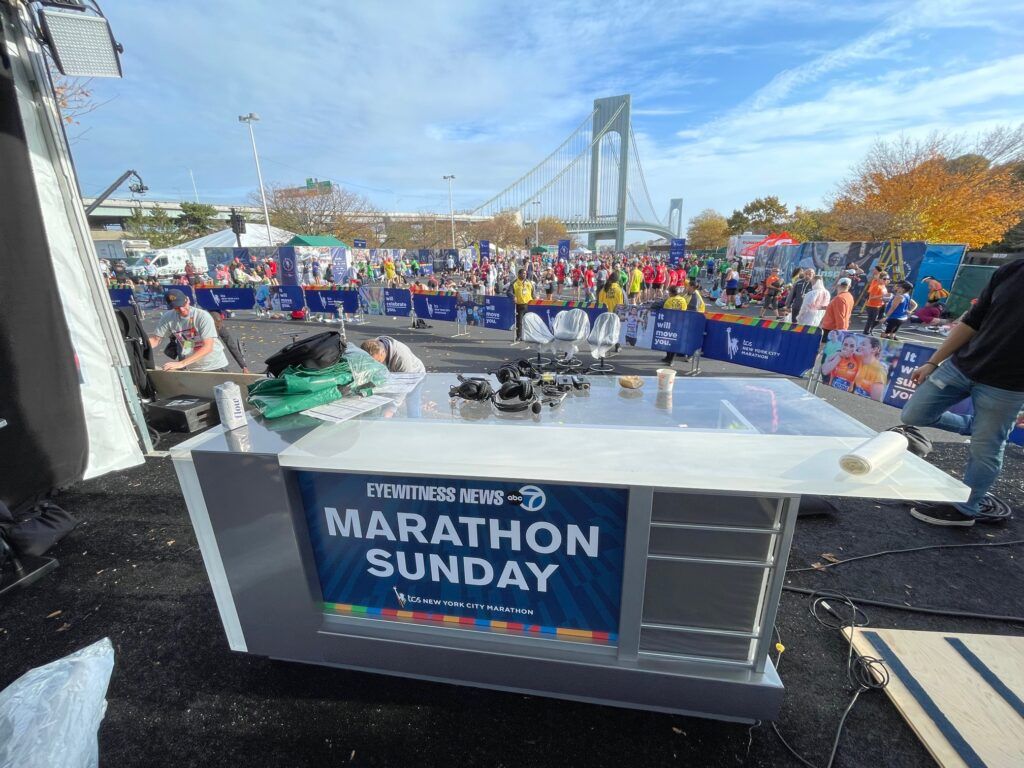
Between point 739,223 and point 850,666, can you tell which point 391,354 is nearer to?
point 850,666

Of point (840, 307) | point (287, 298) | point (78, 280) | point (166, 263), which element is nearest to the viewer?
point (78, 280)

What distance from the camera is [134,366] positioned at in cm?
500

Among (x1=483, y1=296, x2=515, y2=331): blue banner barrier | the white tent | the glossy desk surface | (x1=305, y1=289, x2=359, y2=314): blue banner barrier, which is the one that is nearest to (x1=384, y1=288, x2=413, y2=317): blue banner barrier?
(x1=305, y1=289, x2=359, y2=314): blue banner barrier

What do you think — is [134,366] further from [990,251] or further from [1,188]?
[990,251]

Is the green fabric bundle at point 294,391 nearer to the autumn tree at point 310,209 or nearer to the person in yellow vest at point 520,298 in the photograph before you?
the person in yellow vest at point 520,298

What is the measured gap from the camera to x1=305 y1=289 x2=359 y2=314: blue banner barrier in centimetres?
1401

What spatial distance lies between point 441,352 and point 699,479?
853 cm

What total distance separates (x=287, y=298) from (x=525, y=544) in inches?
623

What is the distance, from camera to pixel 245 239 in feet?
101

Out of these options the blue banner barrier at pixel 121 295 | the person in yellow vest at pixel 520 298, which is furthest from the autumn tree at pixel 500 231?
the person in yellow vest at pixel 520 298

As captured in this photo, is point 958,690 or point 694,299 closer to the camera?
point 958,690

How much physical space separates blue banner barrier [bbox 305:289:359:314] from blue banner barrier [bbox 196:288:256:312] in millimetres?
3064

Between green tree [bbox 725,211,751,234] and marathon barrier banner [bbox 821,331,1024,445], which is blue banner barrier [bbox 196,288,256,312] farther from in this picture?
green tree [bbox 725,211,751,234]

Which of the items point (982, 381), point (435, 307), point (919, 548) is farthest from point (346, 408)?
point (435, 307)
